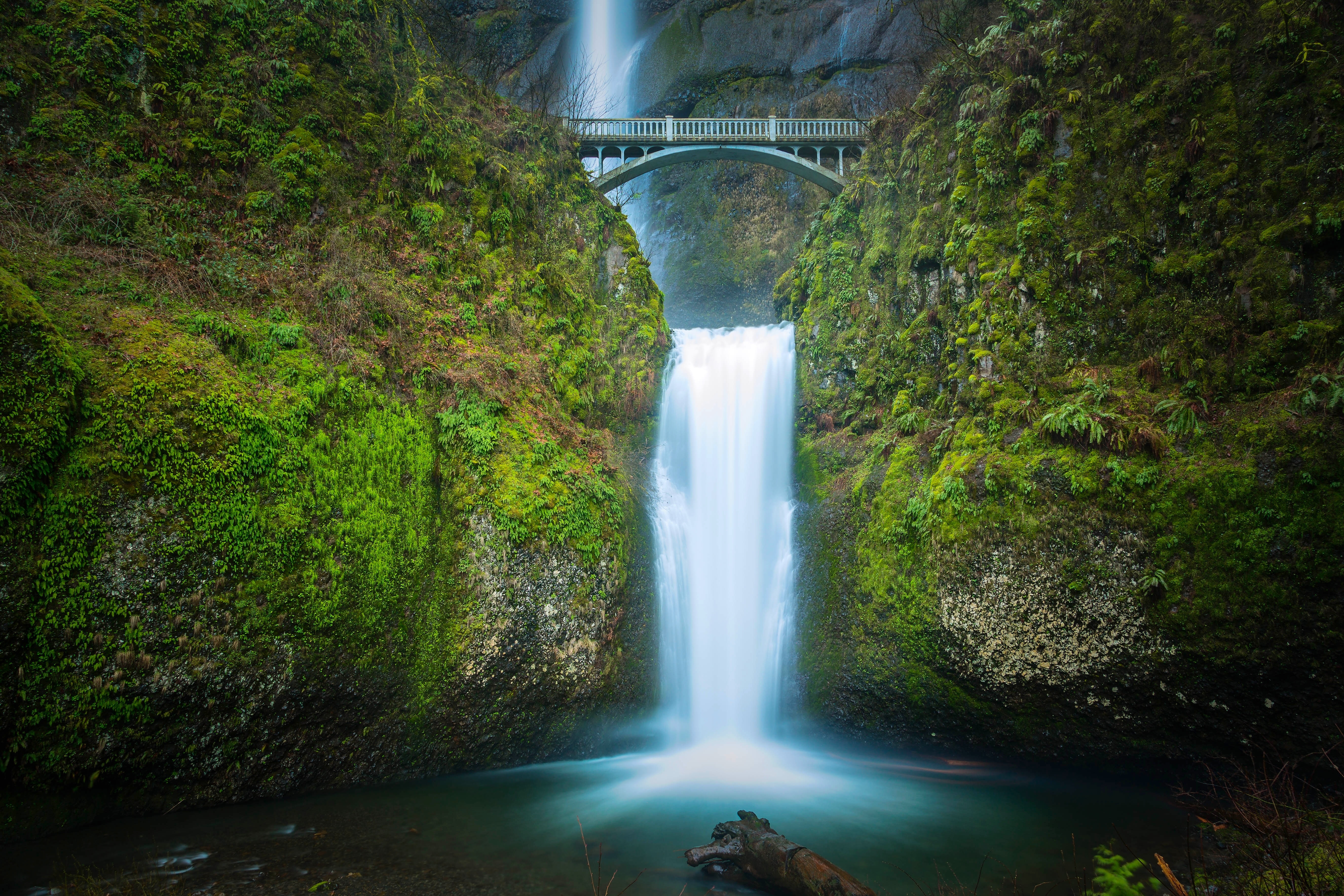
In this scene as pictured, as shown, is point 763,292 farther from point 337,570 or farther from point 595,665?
Result: point 337,570

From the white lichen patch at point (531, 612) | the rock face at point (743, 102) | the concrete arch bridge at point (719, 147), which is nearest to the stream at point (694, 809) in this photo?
the white lichen patch at point (531, 612)

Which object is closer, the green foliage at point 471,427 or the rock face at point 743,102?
the green foliage at point 471,427

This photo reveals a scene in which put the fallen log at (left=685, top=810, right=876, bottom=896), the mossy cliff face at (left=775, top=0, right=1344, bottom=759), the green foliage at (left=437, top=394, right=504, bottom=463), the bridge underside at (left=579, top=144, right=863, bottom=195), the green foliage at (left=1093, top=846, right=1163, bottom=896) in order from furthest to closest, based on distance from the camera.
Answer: the bridge underside at (left=579, top=144, right=863, bottom=195), the green foliage at (left=437, top=394, right=504, bottom=463), the mossy cliff face at (left=775, top=0, right=1344, bottom=759), the fallen log at (left=685, top=810, right=876, bottom=896), the green foliage at (left=1093, top=846, right=1163, bottom=896)

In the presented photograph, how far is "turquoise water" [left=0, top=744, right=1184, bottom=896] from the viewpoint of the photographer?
18.7ft

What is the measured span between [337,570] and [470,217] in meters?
7.20

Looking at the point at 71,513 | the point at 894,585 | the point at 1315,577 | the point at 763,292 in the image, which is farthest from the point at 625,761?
the point at 763,292

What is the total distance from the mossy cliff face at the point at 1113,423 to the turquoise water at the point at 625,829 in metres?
0.91

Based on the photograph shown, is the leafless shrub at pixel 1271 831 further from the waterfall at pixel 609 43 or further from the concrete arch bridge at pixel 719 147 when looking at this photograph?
the waterfall at pixel 609 43

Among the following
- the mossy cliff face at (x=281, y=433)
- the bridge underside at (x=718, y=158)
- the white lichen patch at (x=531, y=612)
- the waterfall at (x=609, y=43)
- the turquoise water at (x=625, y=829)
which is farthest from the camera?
the waterfall at (x=609, y=43)

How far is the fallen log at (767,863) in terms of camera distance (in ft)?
17.5

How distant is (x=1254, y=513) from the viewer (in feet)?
24.6

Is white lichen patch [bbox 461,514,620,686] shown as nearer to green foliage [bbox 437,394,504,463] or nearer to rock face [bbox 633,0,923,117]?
green foliage [bbox 437,394,504,463]

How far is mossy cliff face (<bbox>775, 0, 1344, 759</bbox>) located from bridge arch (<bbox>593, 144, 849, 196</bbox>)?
23.8 ft

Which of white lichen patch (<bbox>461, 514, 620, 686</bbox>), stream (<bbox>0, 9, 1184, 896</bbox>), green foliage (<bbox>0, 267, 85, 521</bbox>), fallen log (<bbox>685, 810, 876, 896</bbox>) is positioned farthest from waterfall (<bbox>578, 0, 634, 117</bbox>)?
fallen log (<bbox>685, 810, 876, 896</bbox>)
